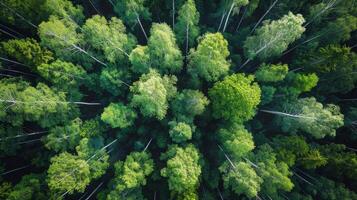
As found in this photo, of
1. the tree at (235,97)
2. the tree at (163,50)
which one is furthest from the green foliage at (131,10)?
the tree at (235,97)

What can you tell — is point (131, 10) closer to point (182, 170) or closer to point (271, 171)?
point (182, 170)

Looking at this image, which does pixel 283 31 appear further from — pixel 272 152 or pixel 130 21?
pixel 130 21

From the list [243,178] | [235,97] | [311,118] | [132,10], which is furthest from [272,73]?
[132,10]

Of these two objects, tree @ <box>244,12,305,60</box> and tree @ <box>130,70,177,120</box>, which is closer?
tree @ <box>130,70,177,120</box>

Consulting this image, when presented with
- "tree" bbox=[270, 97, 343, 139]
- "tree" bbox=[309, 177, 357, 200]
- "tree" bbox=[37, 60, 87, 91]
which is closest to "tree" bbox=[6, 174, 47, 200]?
"tree" bbox=[37, 60, 87, 91]

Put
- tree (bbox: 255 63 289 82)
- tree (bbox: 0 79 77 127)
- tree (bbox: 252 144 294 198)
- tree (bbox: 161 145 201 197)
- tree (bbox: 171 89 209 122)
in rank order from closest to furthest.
Answer: tree (bbox: 0 79 77 127)
tree (bbox: 161 145 201 197)
tree (bbox: 252 144 294 198)
tree (bbox: 171 89 209 122)
tree (bbox: 255 63 289 82)

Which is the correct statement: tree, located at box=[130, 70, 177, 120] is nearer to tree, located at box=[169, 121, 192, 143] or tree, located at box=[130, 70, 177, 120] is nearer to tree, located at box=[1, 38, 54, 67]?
tree, located at box=[169, 121, 192, 143]

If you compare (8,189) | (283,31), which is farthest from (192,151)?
(8,189)

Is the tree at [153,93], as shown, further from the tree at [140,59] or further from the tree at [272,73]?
the tree at [272,73]

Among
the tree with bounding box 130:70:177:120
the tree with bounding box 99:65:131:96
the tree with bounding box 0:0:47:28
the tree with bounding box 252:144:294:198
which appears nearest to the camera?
the tree with bounding box 130:70:177:120
